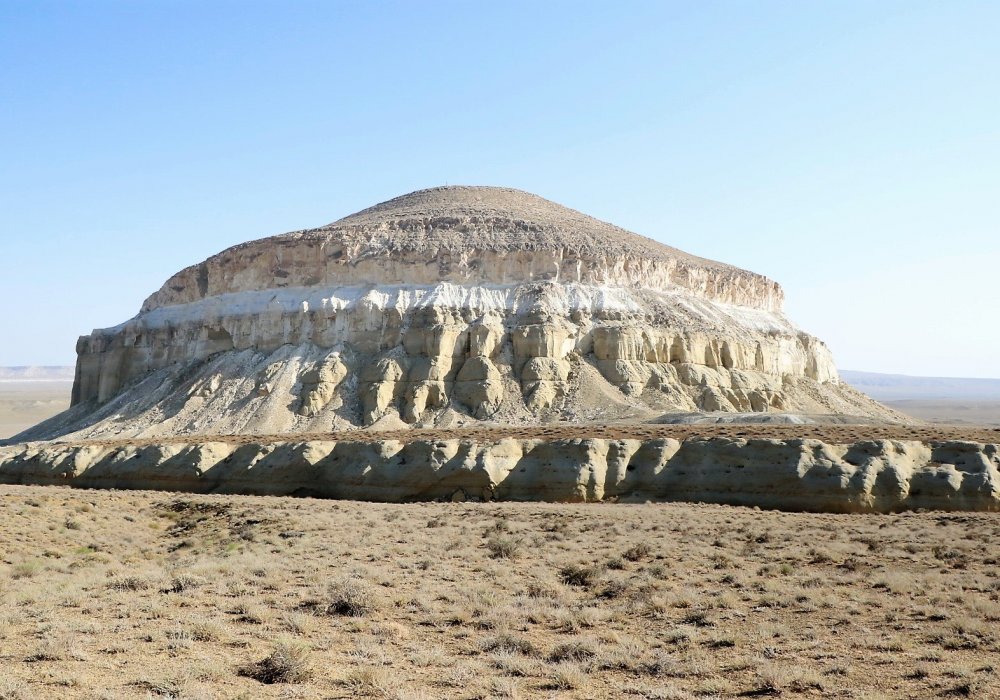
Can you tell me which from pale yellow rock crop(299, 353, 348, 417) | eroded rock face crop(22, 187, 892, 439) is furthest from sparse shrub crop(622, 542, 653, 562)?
pale yellow rock crop(299, 353, 348, 417)

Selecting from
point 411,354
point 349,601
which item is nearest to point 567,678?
point 349,601

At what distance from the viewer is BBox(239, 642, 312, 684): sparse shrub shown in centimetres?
1005

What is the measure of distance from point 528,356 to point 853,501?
31528 mm

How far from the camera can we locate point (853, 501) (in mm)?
24031

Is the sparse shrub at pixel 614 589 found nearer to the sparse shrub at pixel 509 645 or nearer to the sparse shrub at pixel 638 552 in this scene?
the sparse shrub at pixel 638 552

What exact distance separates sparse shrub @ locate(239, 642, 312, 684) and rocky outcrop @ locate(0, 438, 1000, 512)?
57.5 feet

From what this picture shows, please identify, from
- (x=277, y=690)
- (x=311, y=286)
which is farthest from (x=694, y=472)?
(x=311, y=286)

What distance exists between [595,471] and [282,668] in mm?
18510

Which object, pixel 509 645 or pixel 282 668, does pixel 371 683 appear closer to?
pixel 282 668

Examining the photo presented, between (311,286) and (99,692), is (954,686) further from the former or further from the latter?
(311,286)

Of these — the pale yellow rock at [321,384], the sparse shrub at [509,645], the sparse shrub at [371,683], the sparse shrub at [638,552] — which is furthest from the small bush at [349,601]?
the pale yellow rock at [321,384]

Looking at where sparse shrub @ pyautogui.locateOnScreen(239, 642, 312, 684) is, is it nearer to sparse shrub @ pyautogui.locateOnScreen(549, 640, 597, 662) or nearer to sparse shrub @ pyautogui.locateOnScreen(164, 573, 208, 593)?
sparse shrub @ pyautogui.locateOnScreen(549, 640, 597, 662)

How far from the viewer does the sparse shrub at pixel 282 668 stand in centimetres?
1005

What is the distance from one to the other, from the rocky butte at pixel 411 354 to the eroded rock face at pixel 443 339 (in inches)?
6.0
